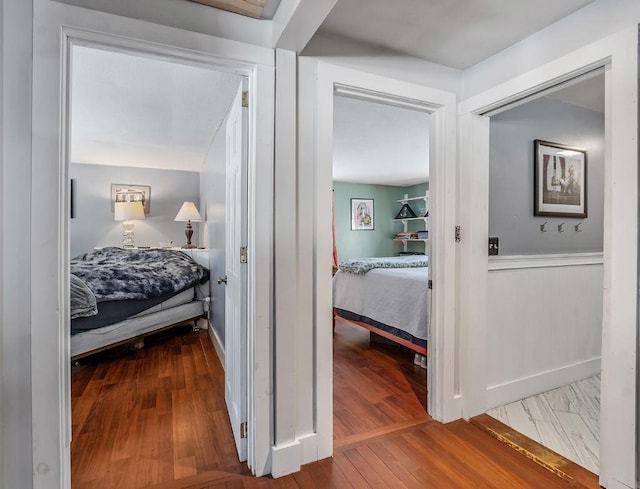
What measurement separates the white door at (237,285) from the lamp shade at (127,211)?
334 centimetres

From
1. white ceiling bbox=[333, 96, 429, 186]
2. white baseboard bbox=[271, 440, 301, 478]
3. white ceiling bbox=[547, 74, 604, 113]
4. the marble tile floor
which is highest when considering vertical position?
white ceiling bbox=[333, 96, 429, 186]

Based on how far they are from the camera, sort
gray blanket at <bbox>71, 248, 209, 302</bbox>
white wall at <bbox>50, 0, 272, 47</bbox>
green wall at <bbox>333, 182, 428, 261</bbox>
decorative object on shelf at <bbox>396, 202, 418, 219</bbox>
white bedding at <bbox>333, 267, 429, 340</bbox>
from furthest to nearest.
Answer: decorative object on shelf at <bbox>396, 202, 418, 219</bbox>, green wall at <bbox>333, 182, 428, 261</bbox>, gray blanket at <bbox>71, 248, 209, 302</bbox>, white bedding at <bbox>333, 267, 429, 340</bbox>, white wall at <bbox>50, 0, 272, 47</bbox>

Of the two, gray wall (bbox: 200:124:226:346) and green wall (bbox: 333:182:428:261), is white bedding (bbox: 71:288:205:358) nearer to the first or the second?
gray wall (bbox: 200:124:226:346)

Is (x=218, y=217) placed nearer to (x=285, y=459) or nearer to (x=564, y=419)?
(x=285, y=459)

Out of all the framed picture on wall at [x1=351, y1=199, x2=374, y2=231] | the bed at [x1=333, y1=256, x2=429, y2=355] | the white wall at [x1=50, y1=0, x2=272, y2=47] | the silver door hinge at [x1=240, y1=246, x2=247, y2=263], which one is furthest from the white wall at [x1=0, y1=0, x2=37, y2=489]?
the framed picture on wall at [x1=351, y1=199, x2=374, y2=231]

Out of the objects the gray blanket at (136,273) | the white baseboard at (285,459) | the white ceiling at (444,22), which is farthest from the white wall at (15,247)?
the gray blanket at (136,273)

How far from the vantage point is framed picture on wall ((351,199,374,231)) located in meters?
6.87

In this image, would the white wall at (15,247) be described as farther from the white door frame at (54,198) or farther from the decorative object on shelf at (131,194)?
the decorative object on shelf at (131,194)

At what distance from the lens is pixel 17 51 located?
46.1 inches

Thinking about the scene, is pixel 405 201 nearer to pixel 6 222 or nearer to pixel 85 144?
pixel 85 144

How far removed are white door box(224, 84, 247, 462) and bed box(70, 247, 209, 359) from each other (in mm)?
1471

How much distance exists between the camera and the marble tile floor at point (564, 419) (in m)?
1.79

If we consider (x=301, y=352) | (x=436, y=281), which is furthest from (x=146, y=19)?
(x=436, y=281)

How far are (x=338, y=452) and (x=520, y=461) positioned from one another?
906mm
